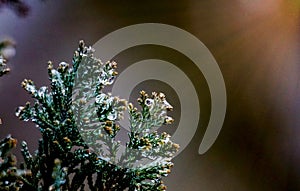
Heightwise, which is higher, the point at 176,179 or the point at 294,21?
the point at 294,21

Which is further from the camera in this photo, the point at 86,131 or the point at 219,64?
the point at 219,64

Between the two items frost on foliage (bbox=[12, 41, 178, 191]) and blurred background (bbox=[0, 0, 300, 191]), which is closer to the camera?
frost on foliage (bbox=[12, 41, 178, 191])

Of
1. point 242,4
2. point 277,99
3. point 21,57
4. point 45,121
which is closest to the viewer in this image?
point 45,121

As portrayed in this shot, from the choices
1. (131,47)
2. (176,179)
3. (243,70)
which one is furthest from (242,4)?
(176,179)

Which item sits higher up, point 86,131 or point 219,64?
point 219,64

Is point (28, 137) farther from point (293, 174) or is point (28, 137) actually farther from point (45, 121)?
point (293, 174)

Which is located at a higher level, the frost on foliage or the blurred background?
the blurred background
